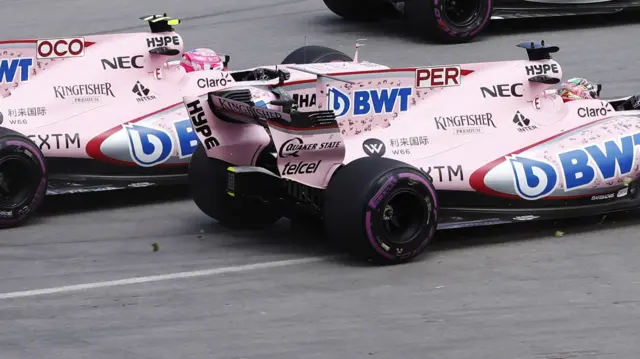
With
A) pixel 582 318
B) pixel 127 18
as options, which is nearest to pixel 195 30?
pixel 127 18

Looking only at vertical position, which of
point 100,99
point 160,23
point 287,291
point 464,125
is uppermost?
point 160,23

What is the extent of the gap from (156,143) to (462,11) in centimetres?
693

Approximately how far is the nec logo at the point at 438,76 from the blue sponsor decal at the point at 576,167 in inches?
27.0

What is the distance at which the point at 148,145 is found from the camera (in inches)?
399

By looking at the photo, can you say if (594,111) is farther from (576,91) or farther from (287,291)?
(287,291)

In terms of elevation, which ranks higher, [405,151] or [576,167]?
[405,151]

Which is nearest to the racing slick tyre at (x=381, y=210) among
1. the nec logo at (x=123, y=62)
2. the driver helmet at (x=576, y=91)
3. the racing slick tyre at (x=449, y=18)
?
the driver helmet at (x=576, y=91)

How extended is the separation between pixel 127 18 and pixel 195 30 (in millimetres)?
1419

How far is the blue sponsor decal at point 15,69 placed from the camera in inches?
397

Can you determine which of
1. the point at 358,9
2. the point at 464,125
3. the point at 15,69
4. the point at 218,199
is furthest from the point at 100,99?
the point at 358,9

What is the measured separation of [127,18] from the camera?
59.5ft

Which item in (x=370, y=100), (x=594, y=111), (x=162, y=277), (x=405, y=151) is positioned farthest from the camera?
(x=594, y=111)

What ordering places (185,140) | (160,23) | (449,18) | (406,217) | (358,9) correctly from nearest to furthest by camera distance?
(406,217)
(185,140)
(160,23)
(449,18)
(358,9)

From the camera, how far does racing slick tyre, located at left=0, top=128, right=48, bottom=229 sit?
369 inches
